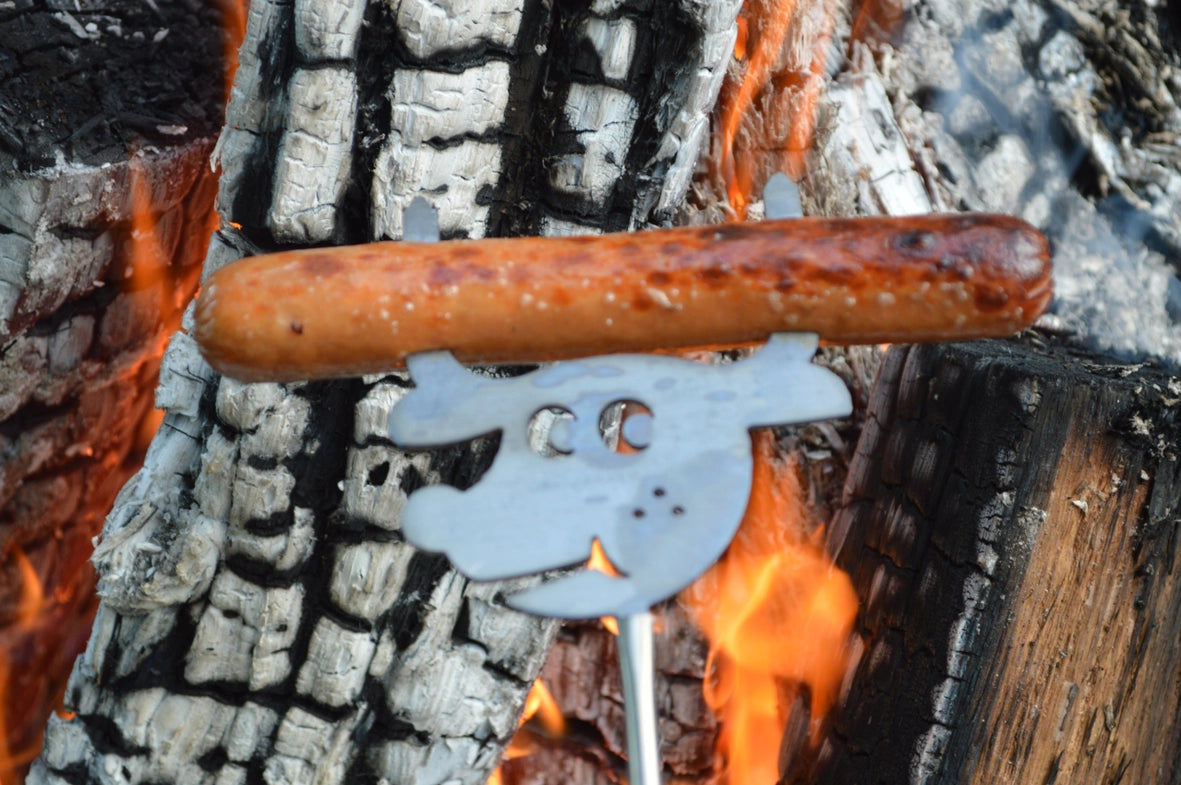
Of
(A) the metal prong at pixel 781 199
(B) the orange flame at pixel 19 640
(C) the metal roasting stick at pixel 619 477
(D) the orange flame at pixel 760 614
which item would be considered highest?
(A) the metal prong at pixel 781 199

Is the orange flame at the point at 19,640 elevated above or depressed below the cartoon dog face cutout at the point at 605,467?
below

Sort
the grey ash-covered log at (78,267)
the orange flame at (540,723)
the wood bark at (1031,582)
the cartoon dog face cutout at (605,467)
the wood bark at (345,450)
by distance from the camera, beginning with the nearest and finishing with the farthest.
A: the cartoon dog face cutout at (605,467) → the wood bark at (345,450) → the wood bark at (1031,582) → the grey ash-covered log at (78,267) → the orange flame at (540,723)

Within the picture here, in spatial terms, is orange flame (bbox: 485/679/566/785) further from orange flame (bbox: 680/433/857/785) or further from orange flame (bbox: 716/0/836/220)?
orange flame (bbox: 716/0/836/220)

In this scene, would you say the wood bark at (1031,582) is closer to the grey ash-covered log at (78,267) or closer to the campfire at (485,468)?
the campfire at (485,468)

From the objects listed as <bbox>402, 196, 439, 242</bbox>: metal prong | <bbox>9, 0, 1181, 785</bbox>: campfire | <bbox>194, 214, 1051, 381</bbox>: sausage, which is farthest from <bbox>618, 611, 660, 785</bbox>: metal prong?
<bbox>9, 0, 1181, 785</bbox>: campfire

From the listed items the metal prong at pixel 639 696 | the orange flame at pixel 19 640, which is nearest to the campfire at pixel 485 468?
the orange flame at pixel 19 640

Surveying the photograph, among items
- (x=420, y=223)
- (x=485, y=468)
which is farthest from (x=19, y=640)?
(x=420, y=223)
